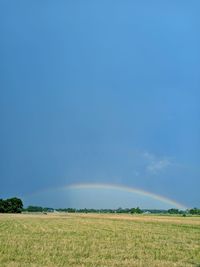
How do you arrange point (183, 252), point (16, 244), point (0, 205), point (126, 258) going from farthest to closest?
point (0, 205) < point (16, 244) < point (183, 252) < point (126, 258)

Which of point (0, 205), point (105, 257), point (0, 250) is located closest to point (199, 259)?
point (105, 257)

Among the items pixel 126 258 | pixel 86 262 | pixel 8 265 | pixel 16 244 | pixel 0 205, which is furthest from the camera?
pixel 0 205

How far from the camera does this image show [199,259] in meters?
19.0

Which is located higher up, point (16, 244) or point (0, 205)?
point (0, 205)

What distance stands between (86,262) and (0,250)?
Result: 473 cm

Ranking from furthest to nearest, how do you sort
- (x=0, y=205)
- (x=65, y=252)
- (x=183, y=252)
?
(x=0, y=205) → (x=183, y=252) → (x=65, y=252)

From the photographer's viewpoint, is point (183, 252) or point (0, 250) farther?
point (183, 252)

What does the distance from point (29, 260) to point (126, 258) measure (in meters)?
3.66

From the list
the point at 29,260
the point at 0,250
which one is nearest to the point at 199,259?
the point at 29,260

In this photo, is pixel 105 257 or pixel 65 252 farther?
pixel 65 252

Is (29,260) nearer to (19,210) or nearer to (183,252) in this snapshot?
(183,252)

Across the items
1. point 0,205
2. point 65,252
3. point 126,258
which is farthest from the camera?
point 0,205

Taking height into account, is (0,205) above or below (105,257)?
above

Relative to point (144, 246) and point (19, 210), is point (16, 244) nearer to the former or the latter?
point (144, 246)
